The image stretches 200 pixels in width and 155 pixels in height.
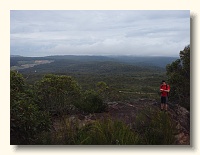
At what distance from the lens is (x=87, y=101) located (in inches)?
295

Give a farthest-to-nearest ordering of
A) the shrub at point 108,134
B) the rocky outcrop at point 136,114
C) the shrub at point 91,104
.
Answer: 1. the shrub at point 91,104
2. the rocky outcrop at point 136,114
3. the shrub at point 108,134

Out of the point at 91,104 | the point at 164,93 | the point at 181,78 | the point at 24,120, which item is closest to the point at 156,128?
the point at 164,93

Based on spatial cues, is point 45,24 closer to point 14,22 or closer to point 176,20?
point 14,22

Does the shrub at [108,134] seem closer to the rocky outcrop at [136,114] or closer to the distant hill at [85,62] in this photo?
the rocky outcrop at [136,114]

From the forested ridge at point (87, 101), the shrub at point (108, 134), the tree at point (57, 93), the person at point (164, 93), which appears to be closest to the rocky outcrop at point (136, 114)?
the forested ridge at point (87, 101)

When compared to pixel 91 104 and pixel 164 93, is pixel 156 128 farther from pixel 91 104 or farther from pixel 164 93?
pixel 91 104

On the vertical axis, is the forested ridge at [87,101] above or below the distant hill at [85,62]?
below

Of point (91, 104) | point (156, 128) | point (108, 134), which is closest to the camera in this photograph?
point (108, 134)

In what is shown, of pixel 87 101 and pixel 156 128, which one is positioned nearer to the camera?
pixel 156 128

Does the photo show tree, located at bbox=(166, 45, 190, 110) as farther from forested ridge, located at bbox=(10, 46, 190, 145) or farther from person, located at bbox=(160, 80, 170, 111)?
person, located at bbox=(160, 80, 170, 111)

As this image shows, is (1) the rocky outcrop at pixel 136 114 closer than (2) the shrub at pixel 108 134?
No

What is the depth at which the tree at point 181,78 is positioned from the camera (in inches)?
263

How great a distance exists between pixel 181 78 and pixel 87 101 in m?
1.91

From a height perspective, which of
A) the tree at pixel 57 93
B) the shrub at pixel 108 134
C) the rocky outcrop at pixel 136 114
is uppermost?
the tree at pixel 57 93
